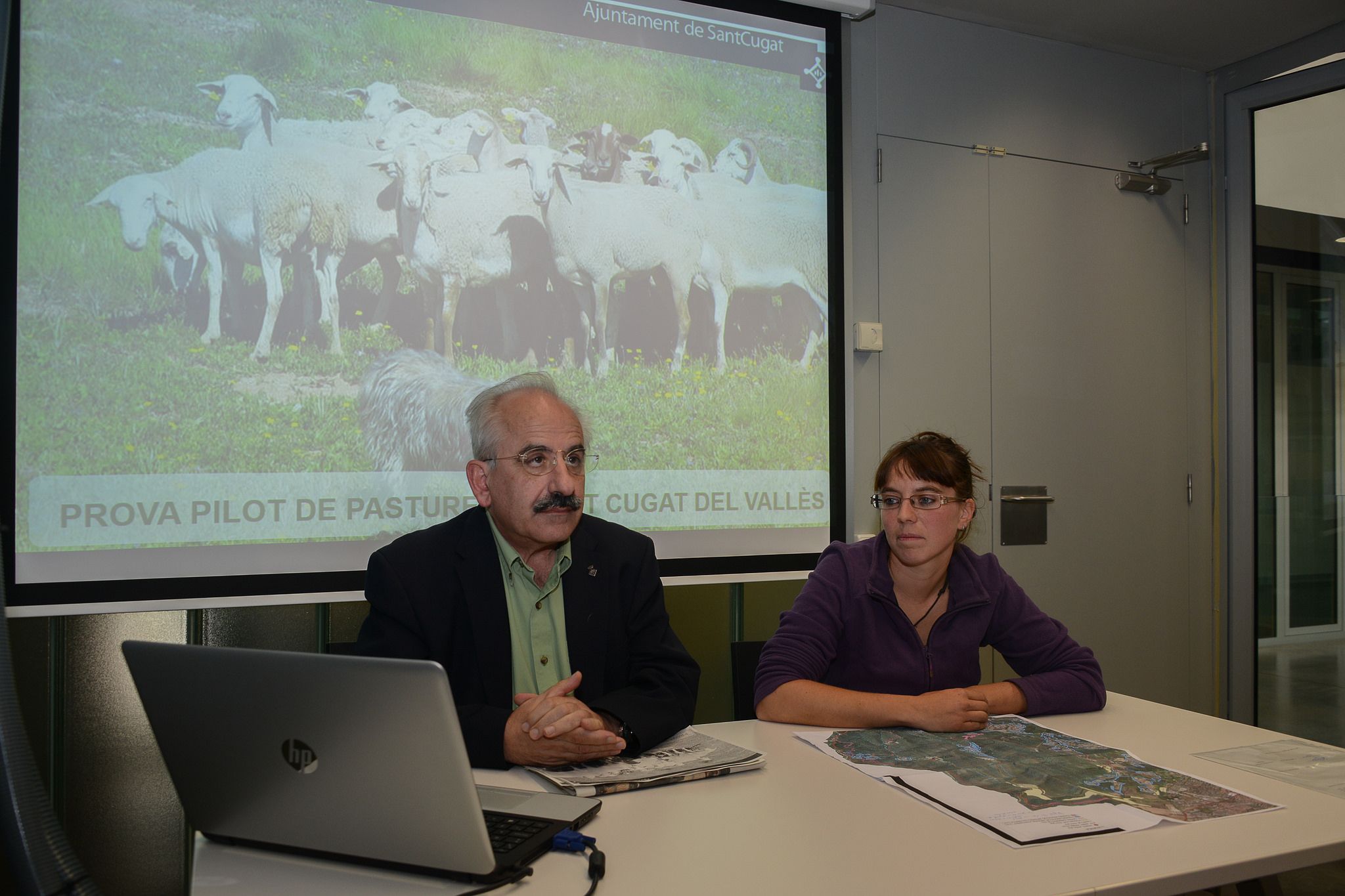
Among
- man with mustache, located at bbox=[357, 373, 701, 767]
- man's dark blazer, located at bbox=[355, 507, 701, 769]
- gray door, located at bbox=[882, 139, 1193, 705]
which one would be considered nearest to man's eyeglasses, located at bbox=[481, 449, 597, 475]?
man with mustache, located at bbox=[357, 373, 701, 767]

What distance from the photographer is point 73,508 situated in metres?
2.38

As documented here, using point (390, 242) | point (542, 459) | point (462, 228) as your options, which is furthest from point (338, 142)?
point (542, 459)

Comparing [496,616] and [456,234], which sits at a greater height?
[456,234]

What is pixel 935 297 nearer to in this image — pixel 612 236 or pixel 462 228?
pixel 612 236

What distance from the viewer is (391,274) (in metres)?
2.70

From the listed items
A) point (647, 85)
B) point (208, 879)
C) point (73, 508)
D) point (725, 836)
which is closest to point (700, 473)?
point (647, 85)

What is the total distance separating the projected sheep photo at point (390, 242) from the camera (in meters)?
2.39

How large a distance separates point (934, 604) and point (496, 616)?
92cm

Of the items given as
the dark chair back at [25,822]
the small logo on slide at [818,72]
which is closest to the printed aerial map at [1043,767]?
the dark chair back at [25,822]

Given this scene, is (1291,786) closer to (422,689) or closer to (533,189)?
(422,689)

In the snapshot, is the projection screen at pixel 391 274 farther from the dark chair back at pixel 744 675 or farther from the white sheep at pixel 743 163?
the dark chair back at pixel 744 675

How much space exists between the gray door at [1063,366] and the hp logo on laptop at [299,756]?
9.05 feet

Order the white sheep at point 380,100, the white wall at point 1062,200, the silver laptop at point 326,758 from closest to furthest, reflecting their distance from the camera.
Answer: the silver laptop at point 326,758 → the white sheep at point 380,100 → the white wall at point 1062,200

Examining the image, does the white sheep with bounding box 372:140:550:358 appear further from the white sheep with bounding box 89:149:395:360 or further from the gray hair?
the gray hair
